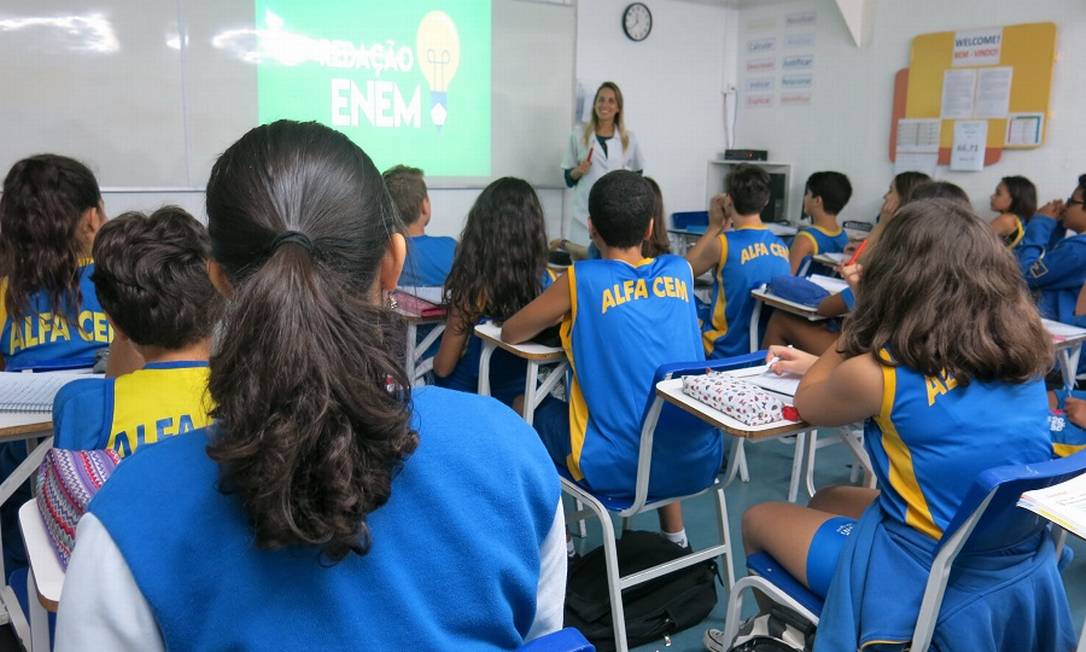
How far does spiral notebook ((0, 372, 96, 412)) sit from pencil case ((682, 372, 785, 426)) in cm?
138

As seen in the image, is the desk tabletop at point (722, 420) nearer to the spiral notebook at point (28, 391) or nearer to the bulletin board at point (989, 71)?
the spiral notebook at point (28, 391)

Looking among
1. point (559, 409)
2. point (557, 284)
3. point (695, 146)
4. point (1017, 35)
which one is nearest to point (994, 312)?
point (557, 284)

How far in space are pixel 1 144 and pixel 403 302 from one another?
2785 mm

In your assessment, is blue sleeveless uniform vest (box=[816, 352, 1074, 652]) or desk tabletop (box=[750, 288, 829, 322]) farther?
desk tabletop (box=[750, 288, 829, 322])

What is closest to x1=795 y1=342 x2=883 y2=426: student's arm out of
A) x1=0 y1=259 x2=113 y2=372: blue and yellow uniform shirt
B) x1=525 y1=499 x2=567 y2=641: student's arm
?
x1=525 y1=499 x2=567 y2=641: student's arm

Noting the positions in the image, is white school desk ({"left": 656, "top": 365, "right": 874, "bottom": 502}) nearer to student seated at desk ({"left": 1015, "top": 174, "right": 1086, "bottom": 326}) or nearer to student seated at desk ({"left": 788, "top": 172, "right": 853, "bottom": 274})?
student seated at desk ({"left": 1015, "top": 174, "right": 1086, "bottom": 326})

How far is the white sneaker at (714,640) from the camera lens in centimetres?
212

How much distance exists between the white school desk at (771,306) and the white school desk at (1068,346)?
2.51 feet

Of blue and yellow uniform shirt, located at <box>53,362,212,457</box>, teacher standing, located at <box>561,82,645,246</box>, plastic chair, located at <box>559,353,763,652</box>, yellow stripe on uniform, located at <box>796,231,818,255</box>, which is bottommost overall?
plastic chair, located at <box>559,353,763,652</box>

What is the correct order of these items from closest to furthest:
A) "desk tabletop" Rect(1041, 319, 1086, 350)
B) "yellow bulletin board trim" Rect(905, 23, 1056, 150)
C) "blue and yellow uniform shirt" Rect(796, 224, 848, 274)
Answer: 1. "desk tabletop" Rect(1041, 319, 1086, 350)
2. "blue and yellow uniform shirt" Rect(796, 224, 848, 274)
3. "yellow bulletin board trim" Rect(905, 23, 1056, 150)

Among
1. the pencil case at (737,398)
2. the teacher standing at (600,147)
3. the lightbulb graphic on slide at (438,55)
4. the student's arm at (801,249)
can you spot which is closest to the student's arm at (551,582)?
the pencil case at (737,398)

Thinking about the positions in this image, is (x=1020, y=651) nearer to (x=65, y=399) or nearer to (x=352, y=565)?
(x=352, y=565)

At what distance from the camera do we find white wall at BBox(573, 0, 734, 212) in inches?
238

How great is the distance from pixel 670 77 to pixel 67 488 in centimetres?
606
